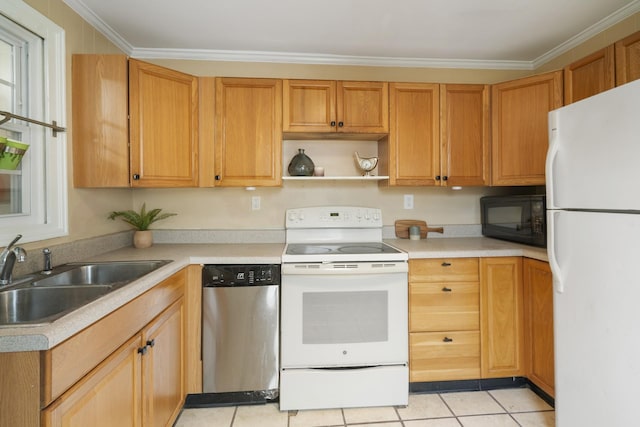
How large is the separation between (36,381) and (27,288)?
2.22ft

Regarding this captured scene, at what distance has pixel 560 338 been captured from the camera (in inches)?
61.7

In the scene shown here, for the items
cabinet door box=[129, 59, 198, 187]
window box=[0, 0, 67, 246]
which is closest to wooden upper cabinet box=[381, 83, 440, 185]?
cabinet door box=[129, 59, 198, 187]

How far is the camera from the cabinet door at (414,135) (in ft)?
7.78

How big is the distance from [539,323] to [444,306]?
0.57 m

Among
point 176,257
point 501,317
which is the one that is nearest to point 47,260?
point 176,257

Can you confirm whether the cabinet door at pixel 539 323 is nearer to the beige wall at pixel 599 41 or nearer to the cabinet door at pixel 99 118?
the beige wall at pixel 599 41

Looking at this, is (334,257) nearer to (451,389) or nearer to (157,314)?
(157,314)

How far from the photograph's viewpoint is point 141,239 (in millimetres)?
2318

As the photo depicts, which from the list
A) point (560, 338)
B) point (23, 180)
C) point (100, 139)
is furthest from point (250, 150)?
point (560, 338)

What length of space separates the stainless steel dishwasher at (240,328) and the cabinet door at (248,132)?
0.70 meters

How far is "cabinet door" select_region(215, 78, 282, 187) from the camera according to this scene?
2.26 meters

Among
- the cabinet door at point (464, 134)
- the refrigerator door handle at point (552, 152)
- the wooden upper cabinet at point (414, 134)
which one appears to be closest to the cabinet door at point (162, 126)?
the wooden upper cabinet at point (414, 134)

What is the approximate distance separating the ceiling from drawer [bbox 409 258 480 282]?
1543 millimetres

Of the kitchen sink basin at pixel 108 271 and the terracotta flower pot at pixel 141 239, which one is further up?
the terracotta flower pot at pixel 141 239
